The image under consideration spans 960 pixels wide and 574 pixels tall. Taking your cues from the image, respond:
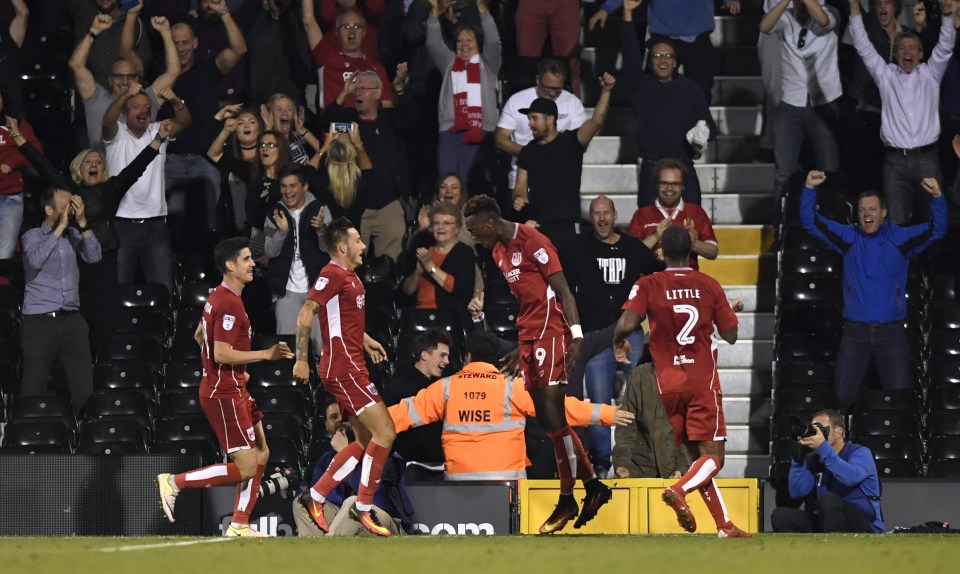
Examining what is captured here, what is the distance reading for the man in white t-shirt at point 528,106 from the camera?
1614 centimetres

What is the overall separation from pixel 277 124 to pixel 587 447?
4.44 meters

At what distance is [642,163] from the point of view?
16359mm

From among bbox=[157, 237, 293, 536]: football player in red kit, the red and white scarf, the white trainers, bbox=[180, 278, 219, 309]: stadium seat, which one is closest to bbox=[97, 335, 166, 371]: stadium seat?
bbox=[180, 278, 219, 309]: stadium seat

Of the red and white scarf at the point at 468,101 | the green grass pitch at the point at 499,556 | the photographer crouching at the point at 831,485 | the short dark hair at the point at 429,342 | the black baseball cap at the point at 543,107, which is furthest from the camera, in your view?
the red and white scarf at the point at 468,101

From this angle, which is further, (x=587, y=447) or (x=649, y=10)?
(x=649, y=10)

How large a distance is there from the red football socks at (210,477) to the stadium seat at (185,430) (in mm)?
2562

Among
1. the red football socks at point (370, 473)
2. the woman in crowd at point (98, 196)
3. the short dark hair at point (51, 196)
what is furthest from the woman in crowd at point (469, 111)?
the red football socks at point (370, 473)

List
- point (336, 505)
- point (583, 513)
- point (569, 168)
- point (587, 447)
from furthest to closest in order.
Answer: point (569, 168) → point (587, 447) → point (336, 505) → point (583, 513)

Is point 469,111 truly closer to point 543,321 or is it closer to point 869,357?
point 869,357

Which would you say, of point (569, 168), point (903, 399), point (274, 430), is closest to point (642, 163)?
point (569, 168)

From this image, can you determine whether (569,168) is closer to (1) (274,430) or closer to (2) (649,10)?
(2) (649,10)

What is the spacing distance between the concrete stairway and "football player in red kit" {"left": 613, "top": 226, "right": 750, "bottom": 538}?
4.27m

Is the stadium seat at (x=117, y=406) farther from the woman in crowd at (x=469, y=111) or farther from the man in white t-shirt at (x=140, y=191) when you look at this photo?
the woman in crowd at (x=469, y=111)

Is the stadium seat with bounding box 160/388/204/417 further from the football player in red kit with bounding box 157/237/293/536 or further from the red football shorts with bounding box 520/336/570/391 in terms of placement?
the red football shorts with bounding box 520/336/570/391
